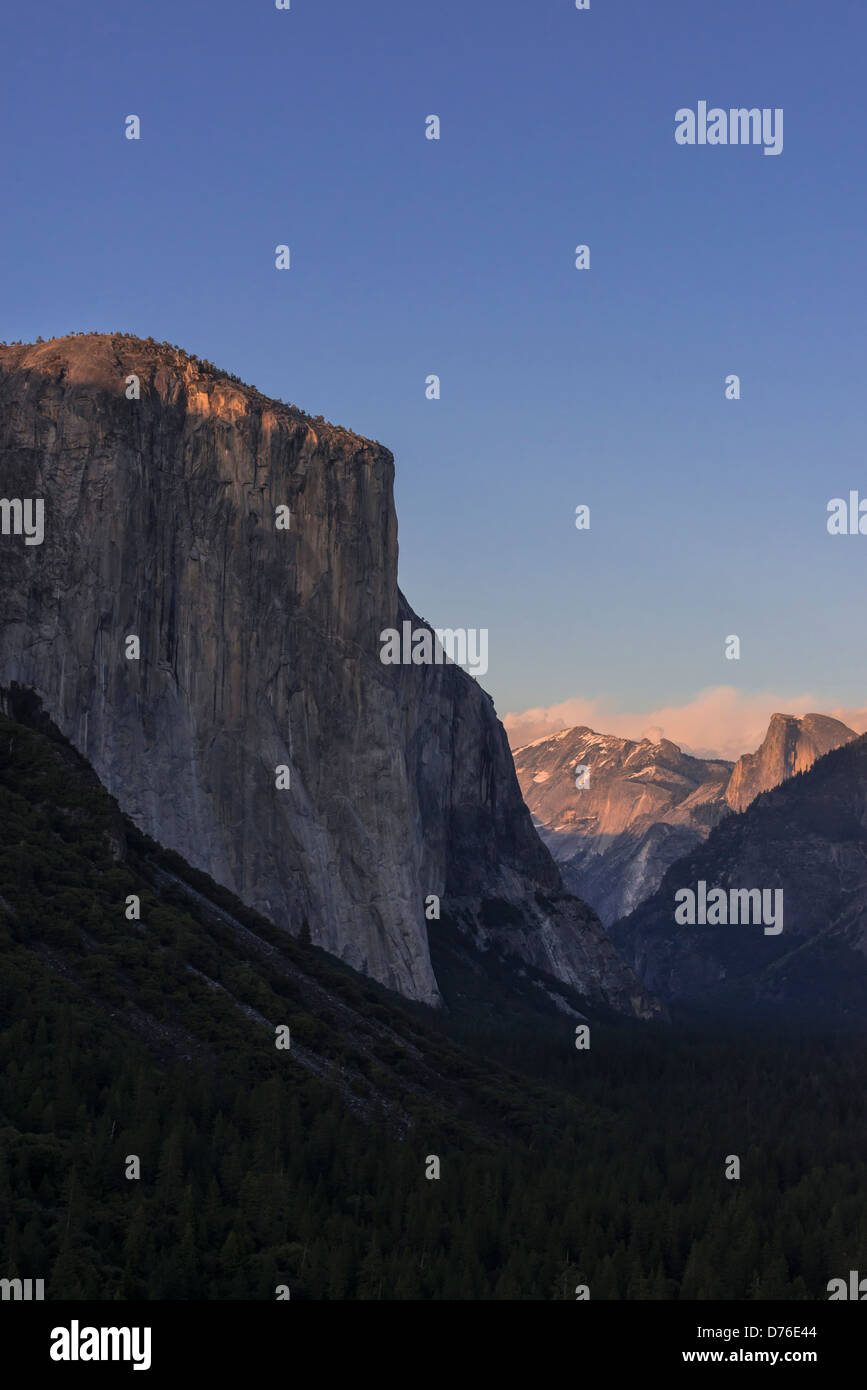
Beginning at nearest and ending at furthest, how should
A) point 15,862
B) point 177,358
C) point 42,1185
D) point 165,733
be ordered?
point 42,1185, point 15,862, point 165,733, point 177,358

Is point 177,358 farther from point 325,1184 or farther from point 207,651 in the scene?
point 325,1184

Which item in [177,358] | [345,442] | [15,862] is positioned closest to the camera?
[15,862]

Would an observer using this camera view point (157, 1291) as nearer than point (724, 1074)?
Yes

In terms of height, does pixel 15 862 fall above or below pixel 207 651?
below
